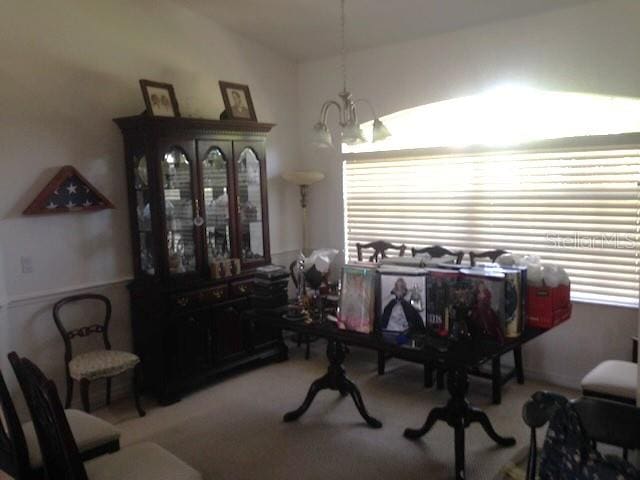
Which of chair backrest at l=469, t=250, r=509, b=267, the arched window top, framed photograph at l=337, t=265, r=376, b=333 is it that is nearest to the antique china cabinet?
framed photograph at l=337, t=265, r=376, b=333

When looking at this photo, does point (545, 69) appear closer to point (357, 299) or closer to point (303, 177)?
point (303, 177)

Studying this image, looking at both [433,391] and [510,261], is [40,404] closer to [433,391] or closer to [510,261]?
[510,261]

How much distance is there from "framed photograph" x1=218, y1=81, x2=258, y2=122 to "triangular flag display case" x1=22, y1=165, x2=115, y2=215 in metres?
1.21

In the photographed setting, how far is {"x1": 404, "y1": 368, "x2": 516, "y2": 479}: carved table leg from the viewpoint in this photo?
273 cm

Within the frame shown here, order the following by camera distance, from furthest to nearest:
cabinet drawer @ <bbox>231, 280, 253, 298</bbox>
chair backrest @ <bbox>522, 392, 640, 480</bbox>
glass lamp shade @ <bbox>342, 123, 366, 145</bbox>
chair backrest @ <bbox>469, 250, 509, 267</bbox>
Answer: cabinet drawer @ <bbox>231, 280, 253, 298</bbox> < chair backrest @ <bbox>469, 250, 509, 267</bbox> < glass lamp shade @ <bbox>342, 123, 366, 145</bbox> < chair backrest @ <bbox>522, 392, 640, 480</bbox>

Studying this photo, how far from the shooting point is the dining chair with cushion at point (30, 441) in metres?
2.19

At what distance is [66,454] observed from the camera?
71.7 inches

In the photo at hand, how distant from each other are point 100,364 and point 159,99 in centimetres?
187

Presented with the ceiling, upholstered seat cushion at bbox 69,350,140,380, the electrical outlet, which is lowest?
upholstered seat cushion at bbox 69,350,140,380

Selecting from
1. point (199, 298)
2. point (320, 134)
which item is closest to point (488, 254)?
point (320, 134)

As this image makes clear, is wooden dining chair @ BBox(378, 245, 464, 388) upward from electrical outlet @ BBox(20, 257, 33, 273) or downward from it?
downward

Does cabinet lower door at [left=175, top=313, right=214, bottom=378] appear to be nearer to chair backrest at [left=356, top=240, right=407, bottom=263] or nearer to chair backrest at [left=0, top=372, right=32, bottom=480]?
chair backrest at [left=356, top=240, right=407, bottom=263]

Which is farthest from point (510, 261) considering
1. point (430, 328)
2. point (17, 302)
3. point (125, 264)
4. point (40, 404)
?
point (17, 302)

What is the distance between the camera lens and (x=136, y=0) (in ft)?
12.9
